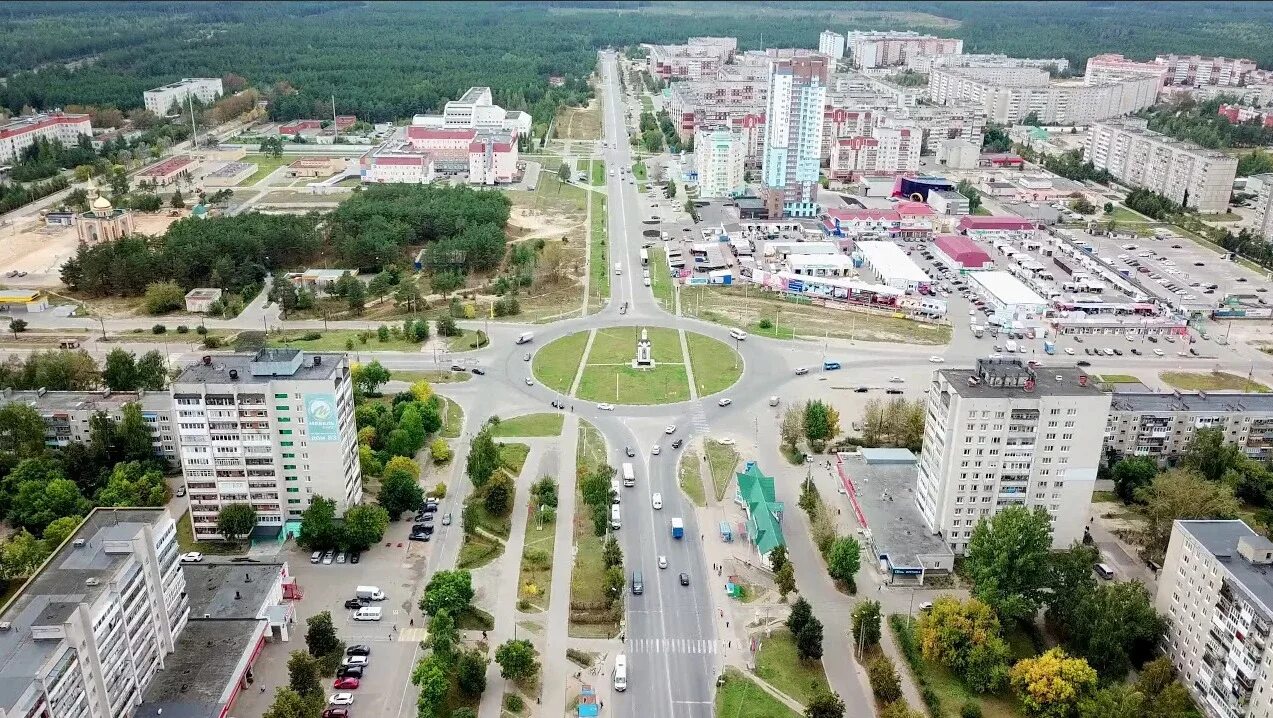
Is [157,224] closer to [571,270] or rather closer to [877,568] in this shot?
[571,270]

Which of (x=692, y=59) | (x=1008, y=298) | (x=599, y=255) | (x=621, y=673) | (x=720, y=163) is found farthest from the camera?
(x=692, y=59)

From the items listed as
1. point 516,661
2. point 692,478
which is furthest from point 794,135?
point 516,661

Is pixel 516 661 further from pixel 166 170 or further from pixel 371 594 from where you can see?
pixel 166 170

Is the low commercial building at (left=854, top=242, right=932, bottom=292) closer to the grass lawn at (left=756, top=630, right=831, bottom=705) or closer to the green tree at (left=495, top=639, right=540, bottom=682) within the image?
the grass lawn at (left=756, top=630, right=831, bottom=705)

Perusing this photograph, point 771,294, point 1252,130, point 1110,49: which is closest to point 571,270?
point 771,294

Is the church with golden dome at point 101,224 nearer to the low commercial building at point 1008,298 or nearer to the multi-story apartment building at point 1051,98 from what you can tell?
the low commercial building at point 1008,298

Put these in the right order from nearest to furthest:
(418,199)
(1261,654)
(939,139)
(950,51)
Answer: (1261,654) → (418,199) → (939,139) → (950,51)
